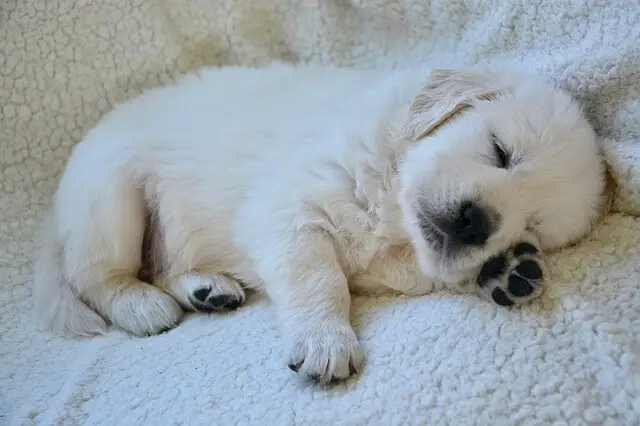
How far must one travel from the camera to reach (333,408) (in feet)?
5.67

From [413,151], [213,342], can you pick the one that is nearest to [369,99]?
[413,151]

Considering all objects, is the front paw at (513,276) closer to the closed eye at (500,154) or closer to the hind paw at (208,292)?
the closed eye at (500,154)

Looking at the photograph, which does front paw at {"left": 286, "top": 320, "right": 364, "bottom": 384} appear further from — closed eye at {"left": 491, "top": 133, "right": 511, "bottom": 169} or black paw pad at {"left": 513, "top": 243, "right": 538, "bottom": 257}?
closed eye at {"left": 491, "top": 133, "right": 511, "bottom": 169}

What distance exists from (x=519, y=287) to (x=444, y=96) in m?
0.63

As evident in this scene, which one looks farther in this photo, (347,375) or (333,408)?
(347,375)

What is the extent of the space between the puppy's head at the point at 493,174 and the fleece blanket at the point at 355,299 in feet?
0.38

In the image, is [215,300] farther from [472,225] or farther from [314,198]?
[472,225]

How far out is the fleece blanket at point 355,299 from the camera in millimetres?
1681

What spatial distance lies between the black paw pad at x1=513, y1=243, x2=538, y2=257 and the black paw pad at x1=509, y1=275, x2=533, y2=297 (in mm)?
82

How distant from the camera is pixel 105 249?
8.12ft

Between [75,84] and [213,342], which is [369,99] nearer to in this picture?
[213,342]

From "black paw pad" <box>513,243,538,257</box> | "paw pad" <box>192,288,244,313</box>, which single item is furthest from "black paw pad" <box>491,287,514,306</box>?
"paw pad" <box>192,288,244,313</box>

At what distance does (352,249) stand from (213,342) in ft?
1.70

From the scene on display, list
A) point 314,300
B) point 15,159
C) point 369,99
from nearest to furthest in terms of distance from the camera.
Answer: point 314,300 → point 369,99 → point 15,159
